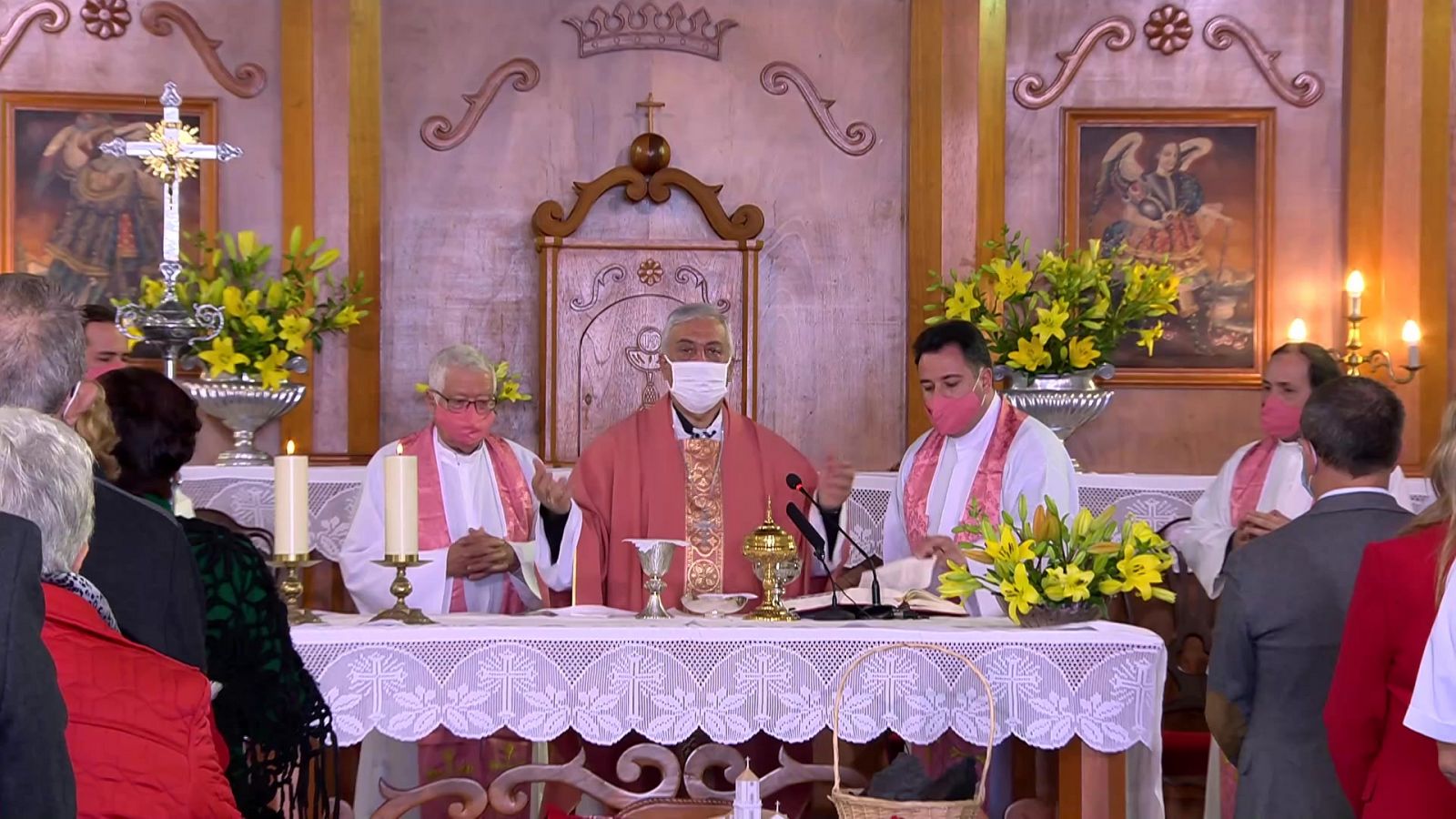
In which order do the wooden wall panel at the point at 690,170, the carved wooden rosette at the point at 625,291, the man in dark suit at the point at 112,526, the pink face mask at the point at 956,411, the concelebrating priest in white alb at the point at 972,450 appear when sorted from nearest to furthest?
the man in dark suit at the point at 112,526
the concelebrating priest in white alb at the point at 972,450
the pink face mask at the point at 956,411
the carved wooden rosette at the point at 625,291
the wooden wall panel at the point at 690,170

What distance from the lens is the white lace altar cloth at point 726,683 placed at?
4348 millimetres

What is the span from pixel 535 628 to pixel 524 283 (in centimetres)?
432

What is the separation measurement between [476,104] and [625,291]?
117 cm

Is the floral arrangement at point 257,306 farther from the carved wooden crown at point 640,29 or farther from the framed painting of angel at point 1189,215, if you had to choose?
the framed painting of angel at point 1189,215

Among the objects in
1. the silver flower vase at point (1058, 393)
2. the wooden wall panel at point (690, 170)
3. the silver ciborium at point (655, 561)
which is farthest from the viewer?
the wooden wall panel at point (690, 170)

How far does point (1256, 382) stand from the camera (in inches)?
333

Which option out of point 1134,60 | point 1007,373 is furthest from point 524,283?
point 1134,60

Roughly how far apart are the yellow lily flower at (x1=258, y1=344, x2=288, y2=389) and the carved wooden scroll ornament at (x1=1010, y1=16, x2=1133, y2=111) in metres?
3.81

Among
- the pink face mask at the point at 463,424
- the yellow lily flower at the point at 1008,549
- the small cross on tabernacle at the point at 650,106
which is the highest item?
the small cross on tabernacle at the point at 650,106

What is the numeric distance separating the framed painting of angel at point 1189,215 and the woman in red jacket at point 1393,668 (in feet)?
16.5

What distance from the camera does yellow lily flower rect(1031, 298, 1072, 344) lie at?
726cm

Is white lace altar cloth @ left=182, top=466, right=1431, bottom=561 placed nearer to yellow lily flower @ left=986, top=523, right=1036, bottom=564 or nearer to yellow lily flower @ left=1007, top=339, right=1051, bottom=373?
yellow lily flower @ left=1007, top=339, right=1051, bottom=373

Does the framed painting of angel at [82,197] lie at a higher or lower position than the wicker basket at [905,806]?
higher

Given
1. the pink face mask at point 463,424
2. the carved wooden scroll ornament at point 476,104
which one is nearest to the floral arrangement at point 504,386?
the pink face mask at point 463,424
